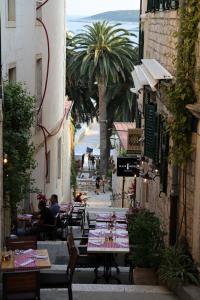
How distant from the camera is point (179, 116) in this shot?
1126 centimetres

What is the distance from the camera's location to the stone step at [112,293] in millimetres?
10492

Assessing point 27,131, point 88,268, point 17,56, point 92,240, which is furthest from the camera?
point 17,56

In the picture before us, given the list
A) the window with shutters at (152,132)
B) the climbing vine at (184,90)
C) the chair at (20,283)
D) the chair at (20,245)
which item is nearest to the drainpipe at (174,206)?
the climbing vine at (184,90)

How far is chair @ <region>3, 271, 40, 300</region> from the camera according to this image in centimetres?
906

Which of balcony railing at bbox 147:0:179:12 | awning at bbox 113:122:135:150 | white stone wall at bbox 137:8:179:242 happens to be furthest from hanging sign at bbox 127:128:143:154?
balcony railing at bbox 147:0:179:12

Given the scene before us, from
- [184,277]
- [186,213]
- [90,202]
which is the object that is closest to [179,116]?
[186,213]

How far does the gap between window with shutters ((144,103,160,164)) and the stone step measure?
4.25m

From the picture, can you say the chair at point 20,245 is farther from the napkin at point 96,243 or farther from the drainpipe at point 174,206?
the drainpipe at point 174,206

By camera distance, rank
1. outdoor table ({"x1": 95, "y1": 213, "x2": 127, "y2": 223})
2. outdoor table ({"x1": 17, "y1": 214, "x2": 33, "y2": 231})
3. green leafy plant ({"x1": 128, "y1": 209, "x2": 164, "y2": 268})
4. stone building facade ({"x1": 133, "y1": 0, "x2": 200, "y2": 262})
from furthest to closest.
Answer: outdoor table ({"x1": 17, "y1": 214, "x2": 33, "y2": 231})
outdoor table ({"x1": 95, "y1": 213, "x2": 127, "y2": 223})
green leafy plant ({"x1": 128, "y1": 209, "x2": 164, "y2": 268})
stone building facade ({"x1": 133, "y1": 0, "x2": 200, "y2": 262})

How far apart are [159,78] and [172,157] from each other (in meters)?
1.99

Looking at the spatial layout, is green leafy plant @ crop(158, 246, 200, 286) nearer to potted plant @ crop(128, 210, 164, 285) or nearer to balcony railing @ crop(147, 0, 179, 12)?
potted plant @ crop(128, 210, 164, 285)

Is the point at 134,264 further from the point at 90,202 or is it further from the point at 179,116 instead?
the point at 90,202

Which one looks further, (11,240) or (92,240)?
(92,240)

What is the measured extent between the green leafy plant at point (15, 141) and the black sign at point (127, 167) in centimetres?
760
